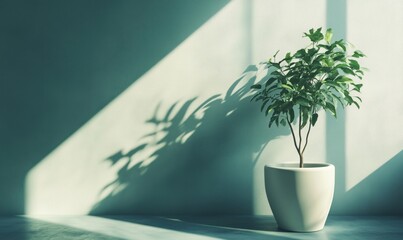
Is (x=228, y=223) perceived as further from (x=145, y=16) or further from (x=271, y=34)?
(x=145, y=16)

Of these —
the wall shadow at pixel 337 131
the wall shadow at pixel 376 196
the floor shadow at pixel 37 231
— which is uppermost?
the wall shadow at pixel 337 131

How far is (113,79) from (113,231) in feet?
3.37

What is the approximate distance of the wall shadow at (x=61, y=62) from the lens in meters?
2.96

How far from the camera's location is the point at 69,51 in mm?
2969

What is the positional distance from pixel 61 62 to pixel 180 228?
4.52 ft

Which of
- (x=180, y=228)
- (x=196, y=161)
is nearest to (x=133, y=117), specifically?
(x=196, y=161)

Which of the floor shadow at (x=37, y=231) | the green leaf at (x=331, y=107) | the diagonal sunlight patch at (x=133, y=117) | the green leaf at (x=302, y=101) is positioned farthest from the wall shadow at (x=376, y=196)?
the floor shadow at (x=37, y=231)

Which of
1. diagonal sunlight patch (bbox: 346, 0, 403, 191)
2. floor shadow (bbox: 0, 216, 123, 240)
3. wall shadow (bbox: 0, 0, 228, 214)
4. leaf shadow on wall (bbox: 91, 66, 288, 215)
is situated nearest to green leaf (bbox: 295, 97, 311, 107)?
leaf shadow on wall (bbox: 91, 66, 288, 215)

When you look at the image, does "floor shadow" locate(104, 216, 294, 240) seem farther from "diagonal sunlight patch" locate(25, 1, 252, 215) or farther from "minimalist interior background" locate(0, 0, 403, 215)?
"diagonal sunlight patch" locate(25, 1, 252, 215)

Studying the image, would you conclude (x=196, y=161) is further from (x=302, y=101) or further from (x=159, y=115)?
(x=302, y=101)

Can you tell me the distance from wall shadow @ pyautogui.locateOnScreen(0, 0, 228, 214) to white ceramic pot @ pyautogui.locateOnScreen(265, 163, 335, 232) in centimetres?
119

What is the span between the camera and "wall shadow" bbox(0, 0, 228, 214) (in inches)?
116

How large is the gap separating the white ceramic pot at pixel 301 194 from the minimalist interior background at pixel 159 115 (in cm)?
45

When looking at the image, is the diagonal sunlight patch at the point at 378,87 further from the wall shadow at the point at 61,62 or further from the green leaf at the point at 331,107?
the wall shadow at the point at 61,62
